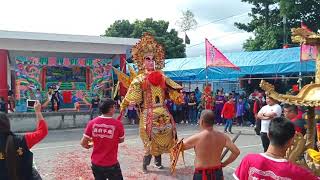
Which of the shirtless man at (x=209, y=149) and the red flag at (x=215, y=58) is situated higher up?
the red flag at (x=215, y=58)

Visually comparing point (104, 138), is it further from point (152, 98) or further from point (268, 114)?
point (268, 114)

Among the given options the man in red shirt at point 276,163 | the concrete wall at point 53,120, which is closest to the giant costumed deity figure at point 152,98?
the man in red shirt at point 276,163

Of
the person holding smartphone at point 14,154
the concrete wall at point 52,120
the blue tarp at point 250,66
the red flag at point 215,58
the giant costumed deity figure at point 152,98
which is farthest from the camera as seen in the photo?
the concrete wall at point 52,120

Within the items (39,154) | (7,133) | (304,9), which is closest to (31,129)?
(39,154)

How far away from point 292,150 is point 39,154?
23.7ft

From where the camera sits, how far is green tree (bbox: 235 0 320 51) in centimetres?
2067

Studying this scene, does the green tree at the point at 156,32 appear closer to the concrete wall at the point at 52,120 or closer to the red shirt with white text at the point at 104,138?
the concrete wall at the point at 52,120

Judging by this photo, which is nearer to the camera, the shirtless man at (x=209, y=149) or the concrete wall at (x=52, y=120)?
the shirtless man at (x=209, y=149)

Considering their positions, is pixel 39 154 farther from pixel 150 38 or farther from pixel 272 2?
pixel 272 2

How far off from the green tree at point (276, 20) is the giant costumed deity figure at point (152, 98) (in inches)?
571

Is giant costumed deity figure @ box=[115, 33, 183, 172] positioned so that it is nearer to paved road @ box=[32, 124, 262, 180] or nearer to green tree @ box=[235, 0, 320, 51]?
paved road @ box=[32, 124, 262, 180]

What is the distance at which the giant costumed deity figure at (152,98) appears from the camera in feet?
23.7

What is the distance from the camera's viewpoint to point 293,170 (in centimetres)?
251

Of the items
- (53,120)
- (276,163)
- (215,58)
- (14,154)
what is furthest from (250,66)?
(276,163)
